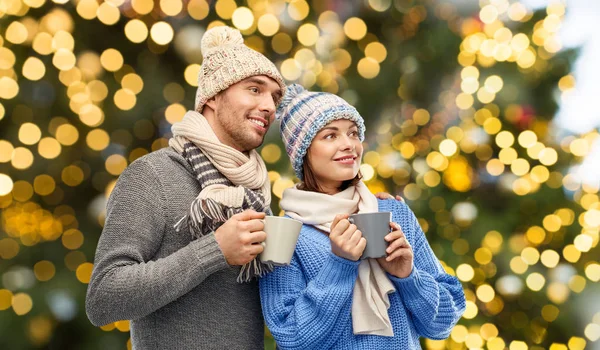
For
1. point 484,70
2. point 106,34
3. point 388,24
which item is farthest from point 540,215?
point 106,34

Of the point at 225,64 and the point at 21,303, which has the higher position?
the point at 225,64

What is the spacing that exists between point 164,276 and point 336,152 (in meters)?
0.50

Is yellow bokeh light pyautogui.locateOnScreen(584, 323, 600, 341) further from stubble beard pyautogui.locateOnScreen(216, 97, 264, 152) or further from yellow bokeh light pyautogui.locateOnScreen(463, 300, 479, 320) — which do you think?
stubble beard pyautogui.locateOnScreen(216, 97, 264, 152)

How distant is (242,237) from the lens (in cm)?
118

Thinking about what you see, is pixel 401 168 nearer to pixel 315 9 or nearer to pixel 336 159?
pixel 315 9

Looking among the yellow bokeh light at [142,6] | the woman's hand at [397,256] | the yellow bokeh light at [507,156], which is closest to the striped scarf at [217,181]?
the woman's hand at [397,256]

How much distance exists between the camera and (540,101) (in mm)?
2395

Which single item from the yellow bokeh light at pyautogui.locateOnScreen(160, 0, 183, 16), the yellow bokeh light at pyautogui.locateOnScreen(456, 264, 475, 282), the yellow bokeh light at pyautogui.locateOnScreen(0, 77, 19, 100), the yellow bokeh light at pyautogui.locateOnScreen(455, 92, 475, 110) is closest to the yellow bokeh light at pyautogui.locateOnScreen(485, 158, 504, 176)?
the yellow bokeh light at pyautogui.locateOnScreen(455, 92, 475, 110)

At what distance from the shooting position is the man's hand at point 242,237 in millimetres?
1182

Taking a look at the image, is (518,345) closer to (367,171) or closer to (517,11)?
(367,171)

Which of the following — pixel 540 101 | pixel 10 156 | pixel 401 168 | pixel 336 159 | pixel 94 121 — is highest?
pixel 540 101

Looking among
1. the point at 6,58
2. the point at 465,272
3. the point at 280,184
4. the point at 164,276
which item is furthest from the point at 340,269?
the point at 6,58

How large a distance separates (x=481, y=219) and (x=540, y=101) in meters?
0.52

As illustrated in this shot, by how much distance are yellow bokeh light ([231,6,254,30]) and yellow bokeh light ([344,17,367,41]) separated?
369 mm
